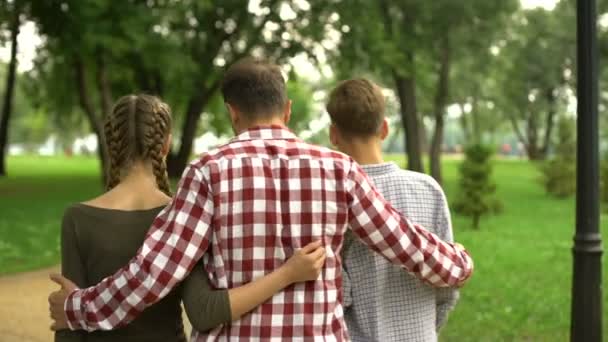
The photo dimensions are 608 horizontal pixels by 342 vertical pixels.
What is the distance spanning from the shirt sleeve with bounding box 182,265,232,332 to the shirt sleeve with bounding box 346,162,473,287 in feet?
1.33

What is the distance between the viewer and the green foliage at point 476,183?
1459 cm

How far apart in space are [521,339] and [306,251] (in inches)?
184

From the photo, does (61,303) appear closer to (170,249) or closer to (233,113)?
(170,249)

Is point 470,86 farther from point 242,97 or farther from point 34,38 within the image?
point 242,97

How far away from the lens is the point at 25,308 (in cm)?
700

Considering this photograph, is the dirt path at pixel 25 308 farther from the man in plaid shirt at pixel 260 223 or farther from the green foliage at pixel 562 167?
the green foliage at pixel 562 167

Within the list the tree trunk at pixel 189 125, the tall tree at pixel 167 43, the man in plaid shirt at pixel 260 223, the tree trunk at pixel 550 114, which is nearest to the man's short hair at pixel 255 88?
the man in plaid shirt at pixel 260 223

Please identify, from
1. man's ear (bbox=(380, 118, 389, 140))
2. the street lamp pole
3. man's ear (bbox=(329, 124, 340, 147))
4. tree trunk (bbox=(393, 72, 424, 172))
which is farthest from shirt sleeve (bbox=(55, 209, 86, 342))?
tree trunk (bbox=(393, 72, 424, 172))

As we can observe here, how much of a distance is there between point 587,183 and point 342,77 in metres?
19.8

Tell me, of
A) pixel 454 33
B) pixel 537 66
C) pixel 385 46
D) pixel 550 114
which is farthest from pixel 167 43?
pixel 550 114

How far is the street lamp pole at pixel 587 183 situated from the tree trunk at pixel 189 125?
22.0 meters

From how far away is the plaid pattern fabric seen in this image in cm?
247

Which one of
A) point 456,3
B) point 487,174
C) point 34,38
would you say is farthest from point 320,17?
point 487,174

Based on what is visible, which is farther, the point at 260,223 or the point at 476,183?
the point at 476,183
